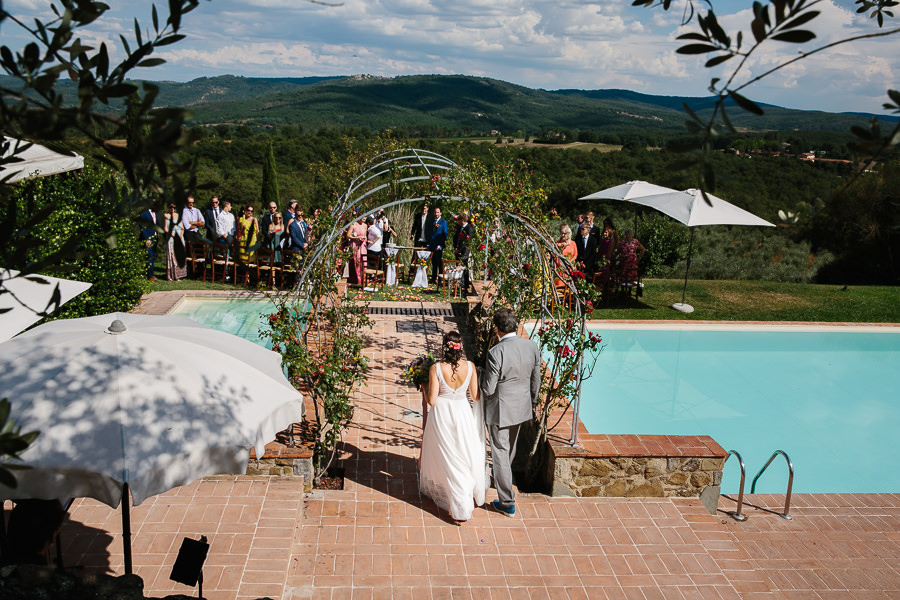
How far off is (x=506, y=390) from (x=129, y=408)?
2.99 m

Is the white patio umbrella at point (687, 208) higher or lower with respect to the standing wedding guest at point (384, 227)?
higher

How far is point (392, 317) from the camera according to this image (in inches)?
440

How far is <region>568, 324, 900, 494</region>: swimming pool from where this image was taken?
8.45m

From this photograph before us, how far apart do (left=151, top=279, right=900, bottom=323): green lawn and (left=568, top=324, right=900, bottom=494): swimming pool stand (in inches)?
24.0

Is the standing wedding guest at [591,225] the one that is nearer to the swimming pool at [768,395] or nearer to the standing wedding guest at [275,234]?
the swimming pool at [768,395]

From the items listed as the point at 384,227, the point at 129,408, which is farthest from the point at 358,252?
the point at 129,408

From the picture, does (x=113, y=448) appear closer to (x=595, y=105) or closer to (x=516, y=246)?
(x=516, y=246)

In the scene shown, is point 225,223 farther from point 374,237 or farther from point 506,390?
point 506,390

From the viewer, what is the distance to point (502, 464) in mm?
5699

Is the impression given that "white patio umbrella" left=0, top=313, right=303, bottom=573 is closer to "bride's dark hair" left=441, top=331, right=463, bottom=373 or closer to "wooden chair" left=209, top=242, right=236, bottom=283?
"bride's dark hair" left=441, top=331, right=463, bottom=373

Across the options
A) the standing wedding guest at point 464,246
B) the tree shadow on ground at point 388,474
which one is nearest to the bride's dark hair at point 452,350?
the tree shadow on ground at point 388,474

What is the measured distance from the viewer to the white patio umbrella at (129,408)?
3281 mm

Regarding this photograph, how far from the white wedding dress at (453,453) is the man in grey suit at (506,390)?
15 centimetres

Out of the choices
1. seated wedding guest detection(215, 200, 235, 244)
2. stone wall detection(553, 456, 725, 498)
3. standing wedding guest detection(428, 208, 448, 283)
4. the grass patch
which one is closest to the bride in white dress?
stone wall detection(553, 456, 725, 498)
